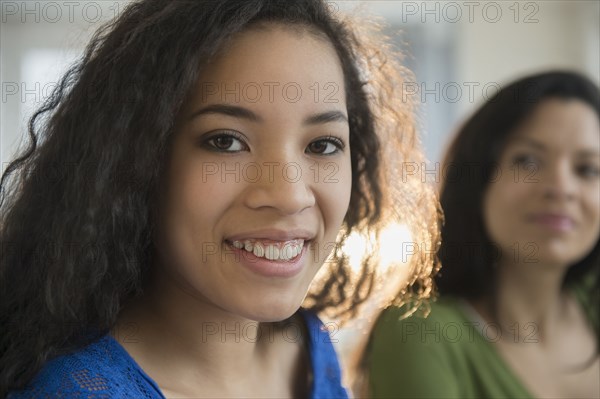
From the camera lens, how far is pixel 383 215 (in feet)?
3.92

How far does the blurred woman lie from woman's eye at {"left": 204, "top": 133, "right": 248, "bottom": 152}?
0.60 m

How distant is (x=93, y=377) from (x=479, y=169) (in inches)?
33.8

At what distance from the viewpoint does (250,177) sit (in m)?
0.87

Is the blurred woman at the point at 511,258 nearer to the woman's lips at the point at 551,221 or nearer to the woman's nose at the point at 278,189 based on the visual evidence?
the woman's lips at the point at 551,221

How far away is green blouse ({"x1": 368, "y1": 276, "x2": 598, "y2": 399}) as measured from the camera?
1297 millimetres

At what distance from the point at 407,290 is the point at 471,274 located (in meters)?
0.18

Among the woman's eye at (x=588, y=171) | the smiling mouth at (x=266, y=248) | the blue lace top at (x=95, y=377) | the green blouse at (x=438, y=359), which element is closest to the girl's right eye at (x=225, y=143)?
the smiling mouth at (x=266, y=248)

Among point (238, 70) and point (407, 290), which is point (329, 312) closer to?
point (407, 290)

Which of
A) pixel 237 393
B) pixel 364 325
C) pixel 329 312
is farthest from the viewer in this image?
pixel 364 325

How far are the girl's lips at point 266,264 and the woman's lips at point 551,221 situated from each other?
61cm

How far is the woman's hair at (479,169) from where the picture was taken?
4.59 feet

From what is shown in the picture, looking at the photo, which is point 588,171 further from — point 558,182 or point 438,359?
point 438,359

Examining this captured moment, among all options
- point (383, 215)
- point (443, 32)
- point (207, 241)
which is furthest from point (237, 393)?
point (443, 32)

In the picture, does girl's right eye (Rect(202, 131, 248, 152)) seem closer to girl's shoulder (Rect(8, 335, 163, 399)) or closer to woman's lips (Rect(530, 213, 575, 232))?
girl's shoulder (Rect(8, 335, 163, 399))
